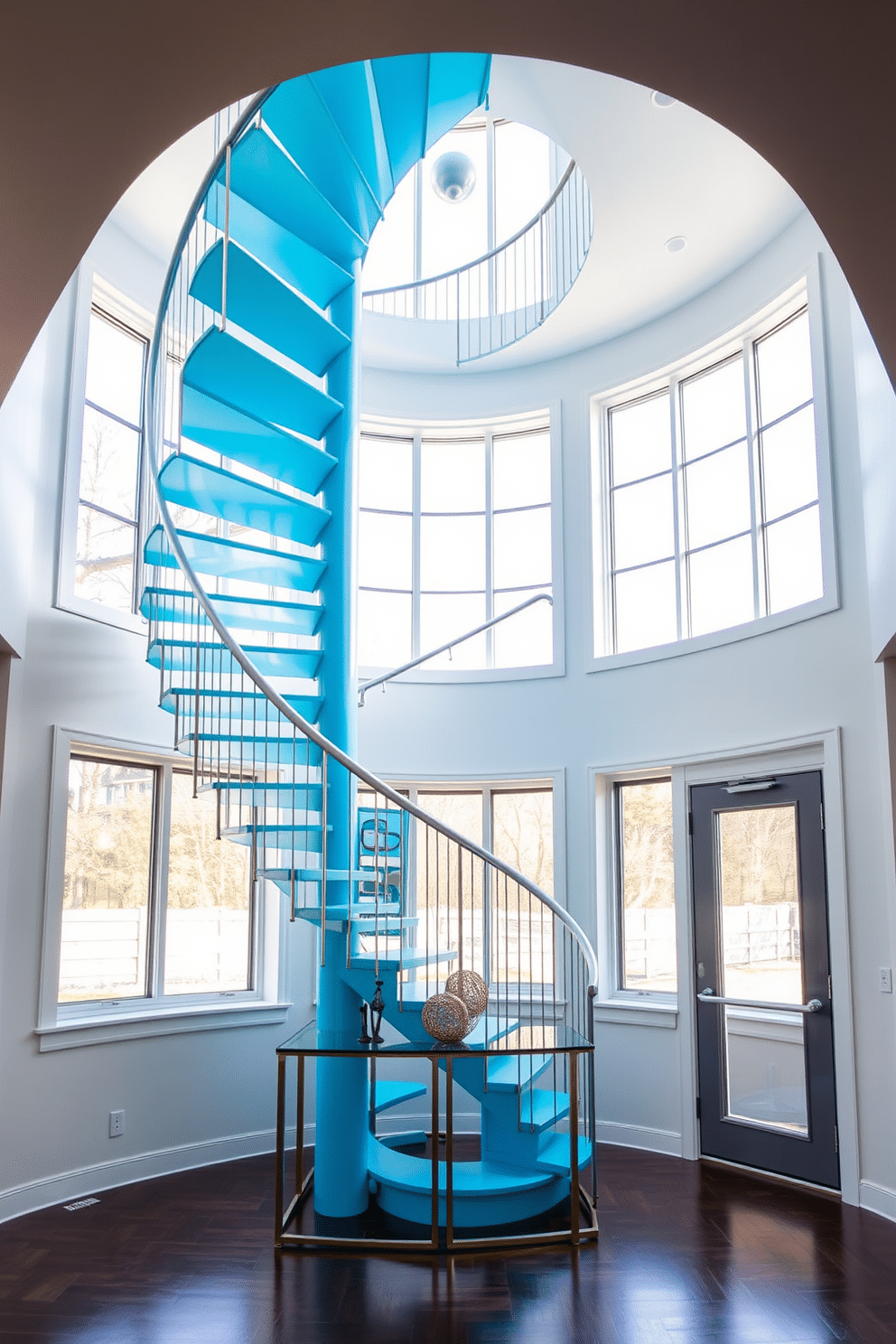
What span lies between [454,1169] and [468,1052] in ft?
2.36

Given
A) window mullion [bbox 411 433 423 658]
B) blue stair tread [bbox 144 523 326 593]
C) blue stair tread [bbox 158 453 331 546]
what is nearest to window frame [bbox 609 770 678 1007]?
window mullion [bbox 411 433 423 658]

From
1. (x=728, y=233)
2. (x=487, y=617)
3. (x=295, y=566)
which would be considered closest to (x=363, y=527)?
(x=487, y=617)

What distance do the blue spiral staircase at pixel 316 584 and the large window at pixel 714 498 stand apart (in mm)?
2145

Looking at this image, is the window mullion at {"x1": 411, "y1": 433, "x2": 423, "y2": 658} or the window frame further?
the window mullion at {"x1": 411, "y1": 433, "x2": 423, "y2": 658}

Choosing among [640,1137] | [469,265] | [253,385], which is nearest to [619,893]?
[640,1137]

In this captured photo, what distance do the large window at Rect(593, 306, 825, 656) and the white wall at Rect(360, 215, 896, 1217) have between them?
20 centimetres

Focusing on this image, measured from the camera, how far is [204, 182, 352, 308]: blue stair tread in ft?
14.2

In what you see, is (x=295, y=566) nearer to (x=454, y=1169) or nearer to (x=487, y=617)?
(x=487, y=617)

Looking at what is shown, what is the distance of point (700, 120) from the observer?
4.91 m

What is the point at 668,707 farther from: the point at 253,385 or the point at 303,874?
the point at 253,385

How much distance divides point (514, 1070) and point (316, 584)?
2442 millimetres

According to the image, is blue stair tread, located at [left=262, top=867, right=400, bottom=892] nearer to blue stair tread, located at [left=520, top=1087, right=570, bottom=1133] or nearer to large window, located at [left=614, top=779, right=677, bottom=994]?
blue stair tread, located at [left=520, top=1087, right=570, bottom=1133]

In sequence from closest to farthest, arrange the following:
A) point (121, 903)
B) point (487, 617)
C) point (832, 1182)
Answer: point (832, 1182)
point (121, 903)
point (487, 617)

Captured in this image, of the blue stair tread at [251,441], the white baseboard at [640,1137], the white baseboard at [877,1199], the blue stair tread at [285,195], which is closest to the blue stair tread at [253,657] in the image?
the blue stair tread at [251,441]
